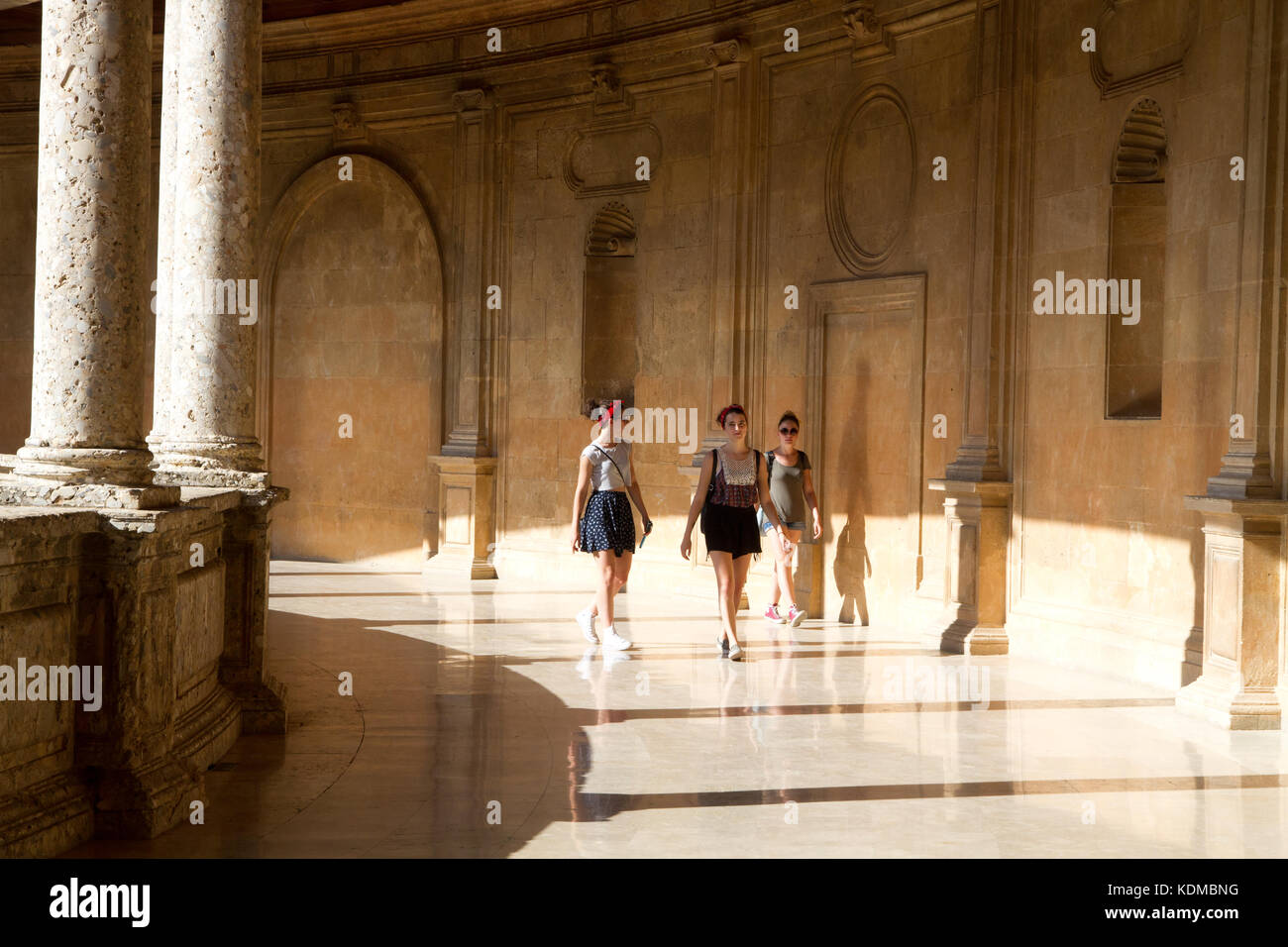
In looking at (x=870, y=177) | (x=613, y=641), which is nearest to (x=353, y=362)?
(x=870, y=177)

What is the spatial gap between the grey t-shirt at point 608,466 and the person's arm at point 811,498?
8.04 ft

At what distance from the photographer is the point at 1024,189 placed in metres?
11.4

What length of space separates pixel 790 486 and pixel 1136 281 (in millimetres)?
3565

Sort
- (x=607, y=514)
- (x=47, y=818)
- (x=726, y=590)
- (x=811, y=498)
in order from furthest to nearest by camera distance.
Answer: (x=811, y=498)
(x=607, y=514)
(x=726, y=590)
(x=47, y=818)

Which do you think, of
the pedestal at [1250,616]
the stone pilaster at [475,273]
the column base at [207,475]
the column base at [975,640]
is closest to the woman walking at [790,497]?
the column base at [975,640]

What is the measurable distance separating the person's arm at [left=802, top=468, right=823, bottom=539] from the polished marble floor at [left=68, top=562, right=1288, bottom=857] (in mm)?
1386

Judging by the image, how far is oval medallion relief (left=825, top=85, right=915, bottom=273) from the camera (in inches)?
503

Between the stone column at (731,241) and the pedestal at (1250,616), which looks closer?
the pedestal at (1250,616)

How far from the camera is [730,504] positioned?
10.5 metres

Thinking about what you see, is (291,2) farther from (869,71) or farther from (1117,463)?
(1117,463)

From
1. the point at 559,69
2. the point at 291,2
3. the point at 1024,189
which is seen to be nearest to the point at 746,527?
the point at 1024,189

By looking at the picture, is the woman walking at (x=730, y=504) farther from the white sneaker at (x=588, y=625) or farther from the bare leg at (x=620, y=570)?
the white sneaker at (x=588, y=625)

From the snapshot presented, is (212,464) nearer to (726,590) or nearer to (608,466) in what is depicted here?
(608,466)

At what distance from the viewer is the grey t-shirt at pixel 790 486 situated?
12.8m
